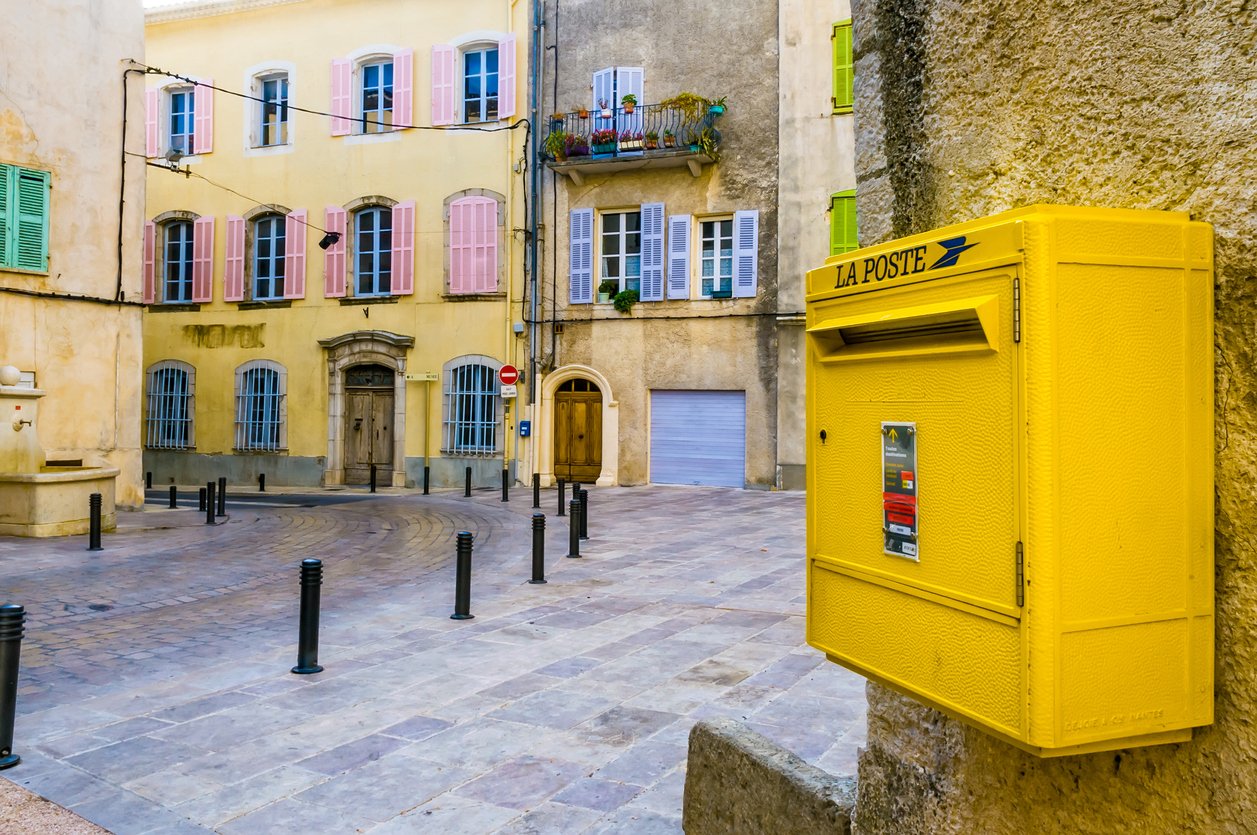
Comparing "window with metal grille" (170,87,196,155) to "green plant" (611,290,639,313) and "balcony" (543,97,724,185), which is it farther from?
"green plant" (611,290,639,313)

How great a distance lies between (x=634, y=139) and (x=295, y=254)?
879 centimetres

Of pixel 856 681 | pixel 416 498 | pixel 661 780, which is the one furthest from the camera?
pixel 416 498

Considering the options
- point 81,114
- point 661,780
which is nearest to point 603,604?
point 661,780

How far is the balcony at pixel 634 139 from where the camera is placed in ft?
67.8

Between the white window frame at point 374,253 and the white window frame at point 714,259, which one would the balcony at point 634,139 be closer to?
the white window frame at point 714,259

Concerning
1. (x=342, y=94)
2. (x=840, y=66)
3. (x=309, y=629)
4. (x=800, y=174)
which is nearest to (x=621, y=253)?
(x=800, y=174)

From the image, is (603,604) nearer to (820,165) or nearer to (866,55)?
(866,55)

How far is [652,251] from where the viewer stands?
2153 centimetres

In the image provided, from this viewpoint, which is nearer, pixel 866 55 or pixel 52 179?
pixel 866 55

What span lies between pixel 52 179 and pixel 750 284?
12.8m

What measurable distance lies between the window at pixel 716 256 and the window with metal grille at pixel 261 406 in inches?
410

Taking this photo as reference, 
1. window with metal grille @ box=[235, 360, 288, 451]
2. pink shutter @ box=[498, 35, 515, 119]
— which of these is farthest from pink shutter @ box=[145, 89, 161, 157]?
pink shutter @ box=[498, 35, 515, 119]

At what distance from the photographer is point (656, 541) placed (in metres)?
12.5

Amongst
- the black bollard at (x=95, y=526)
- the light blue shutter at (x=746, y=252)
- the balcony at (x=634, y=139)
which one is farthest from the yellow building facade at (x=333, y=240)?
the black bollard at (x=95, y=526)
